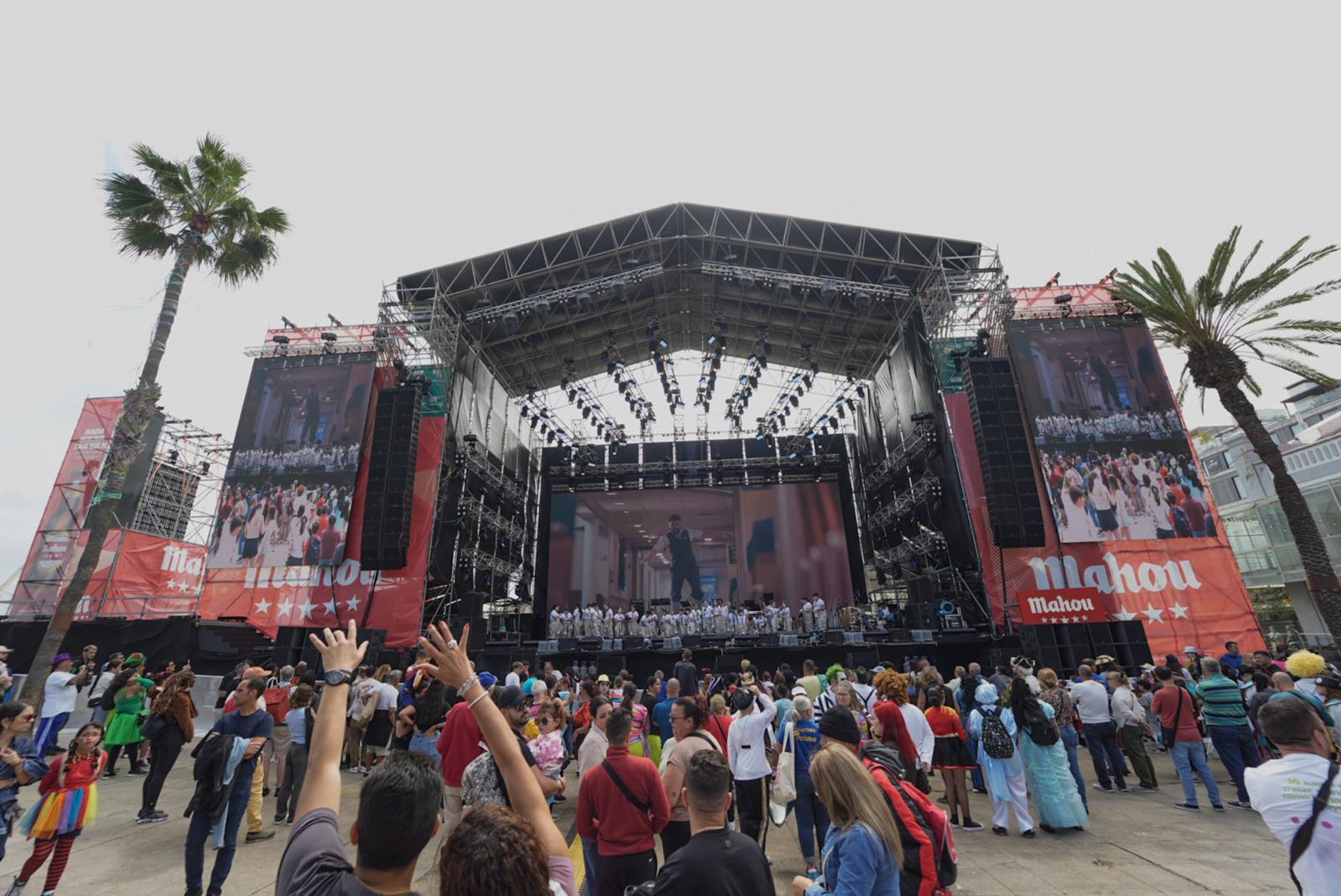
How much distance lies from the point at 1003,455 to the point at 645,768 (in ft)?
49.2

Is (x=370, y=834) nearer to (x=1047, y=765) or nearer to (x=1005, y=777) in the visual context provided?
(x=1005, y=777)

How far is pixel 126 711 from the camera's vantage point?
8.52m

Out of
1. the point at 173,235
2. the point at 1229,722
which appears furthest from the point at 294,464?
A: the point at 1229,722

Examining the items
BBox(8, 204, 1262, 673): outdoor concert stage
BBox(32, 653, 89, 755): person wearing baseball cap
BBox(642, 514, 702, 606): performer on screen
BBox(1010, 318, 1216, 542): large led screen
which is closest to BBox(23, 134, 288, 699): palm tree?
BBox(32, 653, 89, 755): person wearing baseball cap

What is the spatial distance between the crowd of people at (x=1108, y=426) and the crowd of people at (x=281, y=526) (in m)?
A: 20.4

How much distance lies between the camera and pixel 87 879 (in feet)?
16.4

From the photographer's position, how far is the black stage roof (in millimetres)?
20219

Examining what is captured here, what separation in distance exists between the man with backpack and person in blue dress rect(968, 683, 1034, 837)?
160 inches

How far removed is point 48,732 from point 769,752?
10.6 meters

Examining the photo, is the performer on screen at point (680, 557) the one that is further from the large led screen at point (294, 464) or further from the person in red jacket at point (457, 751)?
the person in red jacket at point (457, 751)

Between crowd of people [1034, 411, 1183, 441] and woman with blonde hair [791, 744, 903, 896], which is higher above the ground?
crowd of people [1034, 411, 1183, 441]

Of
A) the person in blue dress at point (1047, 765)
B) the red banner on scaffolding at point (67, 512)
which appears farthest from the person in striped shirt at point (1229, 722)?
the red banner on scaffolding at point (67, 512)

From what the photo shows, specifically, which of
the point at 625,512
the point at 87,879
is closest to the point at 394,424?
the point at 625,512

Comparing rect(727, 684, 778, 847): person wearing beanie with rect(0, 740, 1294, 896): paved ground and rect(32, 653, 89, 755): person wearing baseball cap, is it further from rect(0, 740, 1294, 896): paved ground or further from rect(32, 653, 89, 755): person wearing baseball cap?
rect(32, 653, 89, 755): person wearing baseball cap
